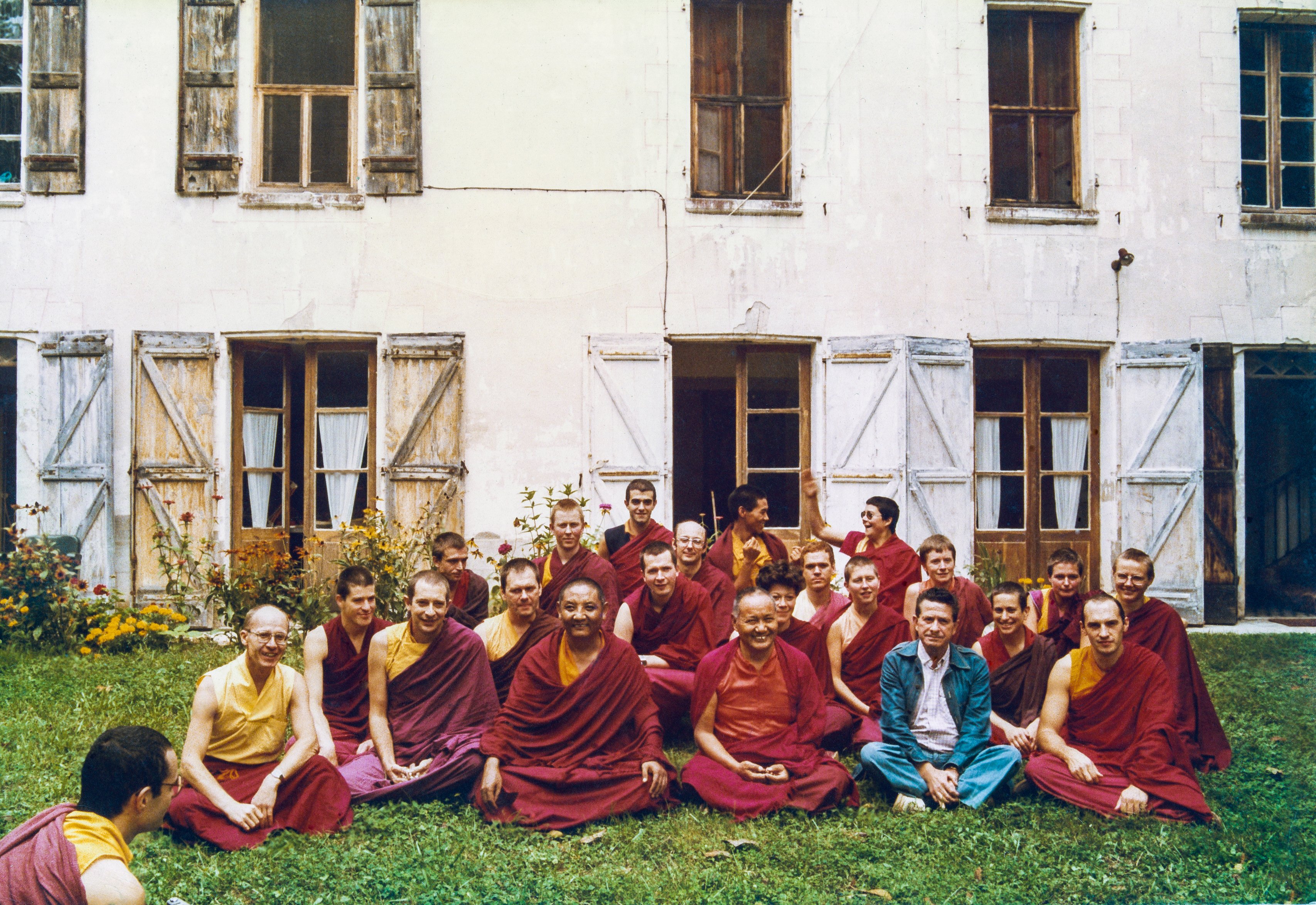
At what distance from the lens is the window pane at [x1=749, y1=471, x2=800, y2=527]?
29.7 feet

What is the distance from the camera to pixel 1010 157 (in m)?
9.34

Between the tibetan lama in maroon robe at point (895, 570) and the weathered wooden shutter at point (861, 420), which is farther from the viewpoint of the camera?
the weathered wooden shutter at point (861, 420)

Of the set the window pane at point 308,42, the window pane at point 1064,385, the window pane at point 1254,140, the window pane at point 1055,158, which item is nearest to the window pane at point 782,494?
the window pane at point 1064,385

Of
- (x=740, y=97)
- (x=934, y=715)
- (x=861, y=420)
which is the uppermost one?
(x=740, y=97)

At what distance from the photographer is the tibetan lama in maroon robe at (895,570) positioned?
6633mm

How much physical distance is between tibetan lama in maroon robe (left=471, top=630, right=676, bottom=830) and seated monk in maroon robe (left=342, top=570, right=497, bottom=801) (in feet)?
0.48

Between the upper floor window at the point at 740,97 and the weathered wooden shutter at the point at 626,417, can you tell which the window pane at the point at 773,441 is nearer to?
the weathered wooden shutter at the point at 626,417

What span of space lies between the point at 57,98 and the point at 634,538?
627 centimetres

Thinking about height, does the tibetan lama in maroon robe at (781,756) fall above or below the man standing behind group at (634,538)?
below

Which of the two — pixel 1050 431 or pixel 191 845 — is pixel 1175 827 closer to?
pixel 191 845

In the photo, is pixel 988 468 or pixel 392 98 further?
pixel 988 468

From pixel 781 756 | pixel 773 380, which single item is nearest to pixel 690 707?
pixel 781 756

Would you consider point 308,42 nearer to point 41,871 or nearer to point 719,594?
point 719,594

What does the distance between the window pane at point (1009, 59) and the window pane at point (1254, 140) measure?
2.18m
